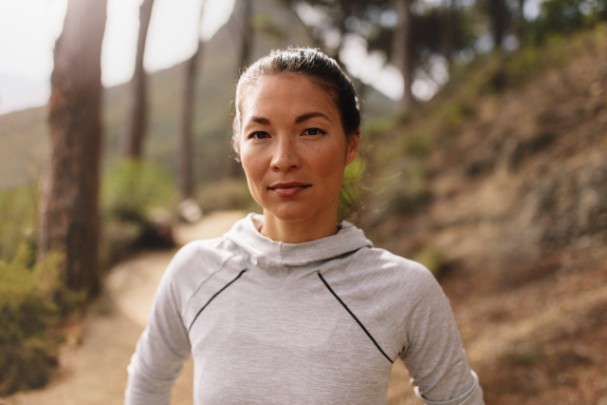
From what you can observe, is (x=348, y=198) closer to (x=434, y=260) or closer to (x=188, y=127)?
(x=434, y=260)

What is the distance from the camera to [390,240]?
739cm

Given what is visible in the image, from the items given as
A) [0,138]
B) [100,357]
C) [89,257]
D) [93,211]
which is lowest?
[100,357]

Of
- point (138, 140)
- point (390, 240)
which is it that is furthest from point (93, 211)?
point (138, 140)

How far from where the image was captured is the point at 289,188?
1.38 meters

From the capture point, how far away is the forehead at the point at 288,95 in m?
1.39

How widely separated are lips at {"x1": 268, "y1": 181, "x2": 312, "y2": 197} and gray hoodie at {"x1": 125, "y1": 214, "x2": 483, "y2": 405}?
16 cm

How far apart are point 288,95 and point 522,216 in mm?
5259

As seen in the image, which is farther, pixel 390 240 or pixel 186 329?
pixel 390 240

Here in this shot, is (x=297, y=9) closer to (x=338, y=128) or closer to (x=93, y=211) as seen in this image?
(x=93, y=211)

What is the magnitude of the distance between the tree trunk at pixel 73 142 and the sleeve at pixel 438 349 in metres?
4.38

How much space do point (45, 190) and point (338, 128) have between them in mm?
4346

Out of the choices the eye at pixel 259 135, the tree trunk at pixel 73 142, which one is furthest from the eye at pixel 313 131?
the tree trunk at pixel 73 142

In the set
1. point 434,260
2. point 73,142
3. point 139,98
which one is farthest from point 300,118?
point 139,98

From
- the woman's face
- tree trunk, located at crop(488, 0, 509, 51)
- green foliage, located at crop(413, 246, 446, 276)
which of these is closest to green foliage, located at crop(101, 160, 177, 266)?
green foliage, located at crop(413, 246, 446, 276)
